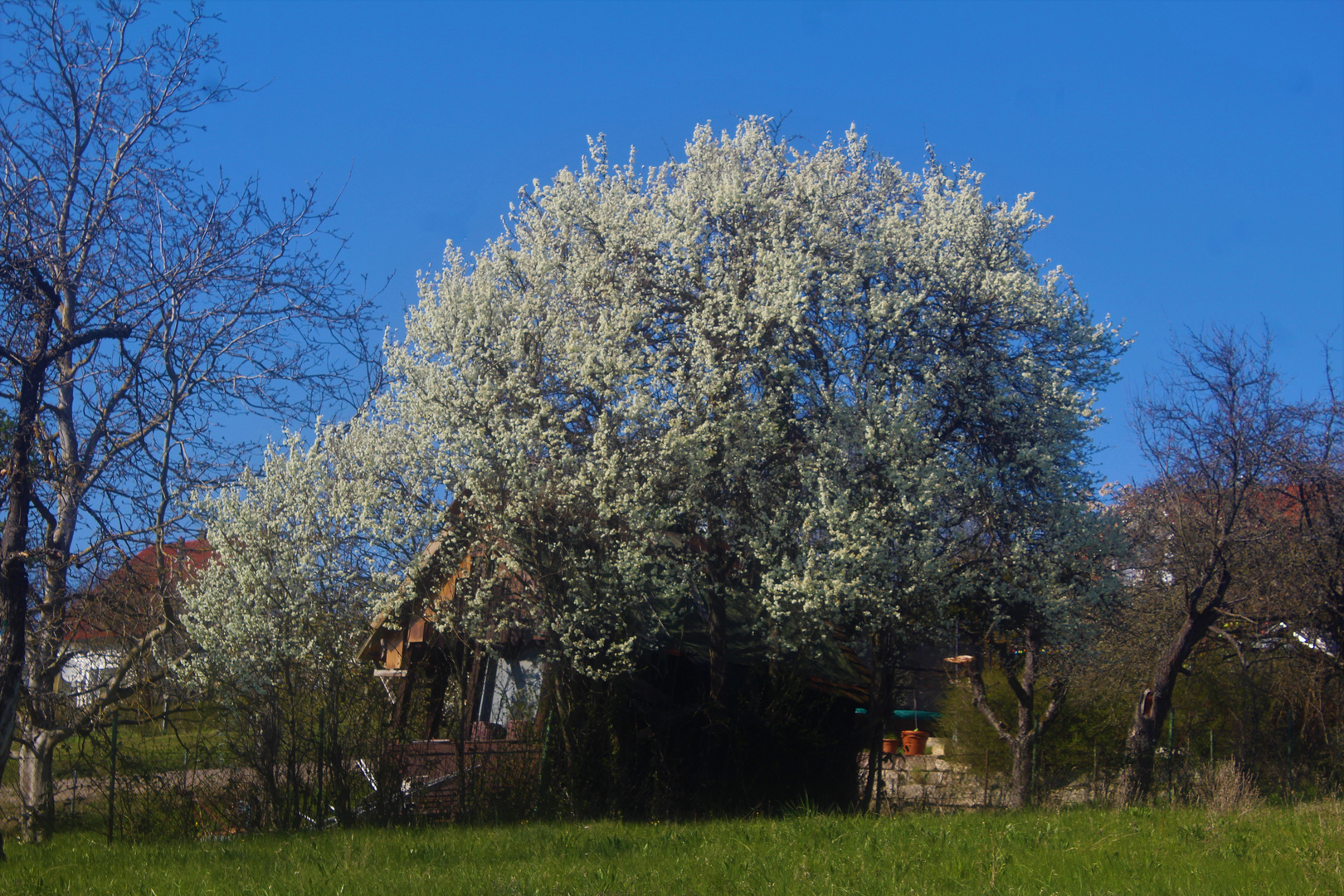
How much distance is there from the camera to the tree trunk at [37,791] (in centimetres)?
943

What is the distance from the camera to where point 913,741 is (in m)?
26.7

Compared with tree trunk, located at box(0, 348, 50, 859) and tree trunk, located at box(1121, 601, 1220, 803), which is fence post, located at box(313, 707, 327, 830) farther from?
tree trunk, located at box(1121, 601, 1220, 803)

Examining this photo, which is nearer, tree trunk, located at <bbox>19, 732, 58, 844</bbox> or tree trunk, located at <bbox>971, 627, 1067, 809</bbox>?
tree trunk, located at <bbox>19, 732, 58, 844</bbox>

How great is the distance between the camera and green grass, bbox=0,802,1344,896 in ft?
20.9

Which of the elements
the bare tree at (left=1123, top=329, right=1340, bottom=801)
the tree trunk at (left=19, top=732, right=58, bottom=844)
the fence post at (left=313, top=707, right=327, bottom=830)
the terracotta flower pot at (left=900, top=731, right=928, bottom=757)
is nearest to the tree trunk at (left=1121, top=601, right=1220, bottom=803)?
the bare tree at (left=1123, top=329, right=1340, bottom=801)

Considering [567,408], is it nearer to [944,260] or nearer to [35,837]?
[944,260]

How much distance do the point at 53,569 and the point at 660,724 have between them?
7.10 m

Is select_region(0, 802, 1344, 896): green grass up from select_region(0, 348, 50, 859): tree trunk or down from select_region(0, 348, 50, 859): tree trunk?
down

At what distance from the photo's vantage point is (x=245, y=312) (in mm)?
8562

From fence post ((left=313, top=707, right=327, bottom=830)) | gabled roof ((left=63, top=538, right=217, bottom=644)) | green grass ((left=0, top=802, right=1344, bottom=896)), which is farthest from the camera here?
fence post ((left=313, top=707, right=327, bottom=830))

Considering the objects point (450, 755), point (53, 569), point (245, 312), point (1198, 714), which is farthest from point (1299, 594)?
point (53, 569)

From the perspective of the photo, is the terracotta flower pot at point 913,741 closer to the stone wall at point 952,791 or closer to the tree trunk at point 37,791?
the stone wall at point 952,791

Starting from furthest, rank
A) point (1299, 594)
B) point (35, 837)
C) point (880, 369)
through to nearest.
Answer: point (1299, 594)
point (880, 369)
point (35, 837)

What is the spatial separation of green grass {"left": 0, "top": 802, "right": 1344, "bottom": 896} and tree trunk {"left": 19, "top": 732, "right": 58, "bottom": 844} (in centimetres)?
34
